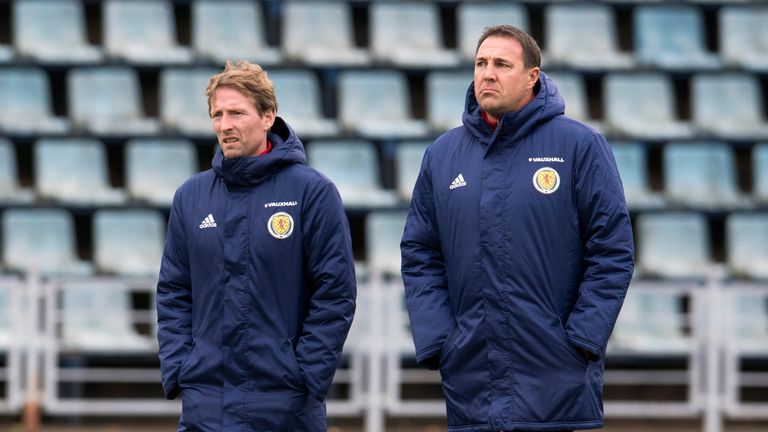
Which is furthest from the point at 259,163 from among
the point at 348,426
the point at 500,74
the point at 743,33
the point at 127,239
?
the point at 743,33

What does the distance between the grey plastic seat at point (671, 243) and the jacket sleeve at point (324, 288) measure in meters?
4.76

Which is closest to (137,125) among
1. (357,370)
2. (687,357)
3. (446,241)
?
(357,370)

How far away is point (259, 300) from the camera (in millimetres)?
3598

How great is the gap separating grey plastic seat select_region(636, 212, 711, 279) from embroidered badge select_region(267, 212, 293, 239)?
482 centimetres

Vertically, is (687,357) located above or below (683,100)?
below

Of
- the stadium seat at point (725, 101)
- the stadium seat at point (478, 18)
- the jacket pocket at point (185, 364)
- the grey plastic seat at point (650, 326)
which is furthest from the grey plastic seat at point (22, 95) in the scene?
the jacket pocket at point (185, 364)

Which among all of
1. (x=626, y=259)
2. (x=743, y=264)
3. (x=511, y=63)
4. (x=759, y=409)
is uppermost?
(x=511, y=63)

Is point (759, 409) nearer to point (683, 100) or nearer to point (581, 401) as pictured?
point (683, 100)

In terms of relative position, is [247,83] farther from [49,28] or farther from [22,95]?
[49,28]

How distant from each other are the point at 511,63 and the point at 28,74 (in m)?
5.46

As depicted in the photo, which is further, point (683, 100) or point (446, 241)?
point (683, 100)

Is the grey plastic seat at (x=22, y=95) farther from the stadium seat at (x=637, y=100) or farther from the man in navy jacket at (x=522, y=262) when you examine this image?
the man in navy jacket at (x=522, y=262)

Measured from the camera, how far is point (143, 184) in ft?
27.0

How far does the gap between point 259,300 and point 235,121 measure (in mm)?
444
